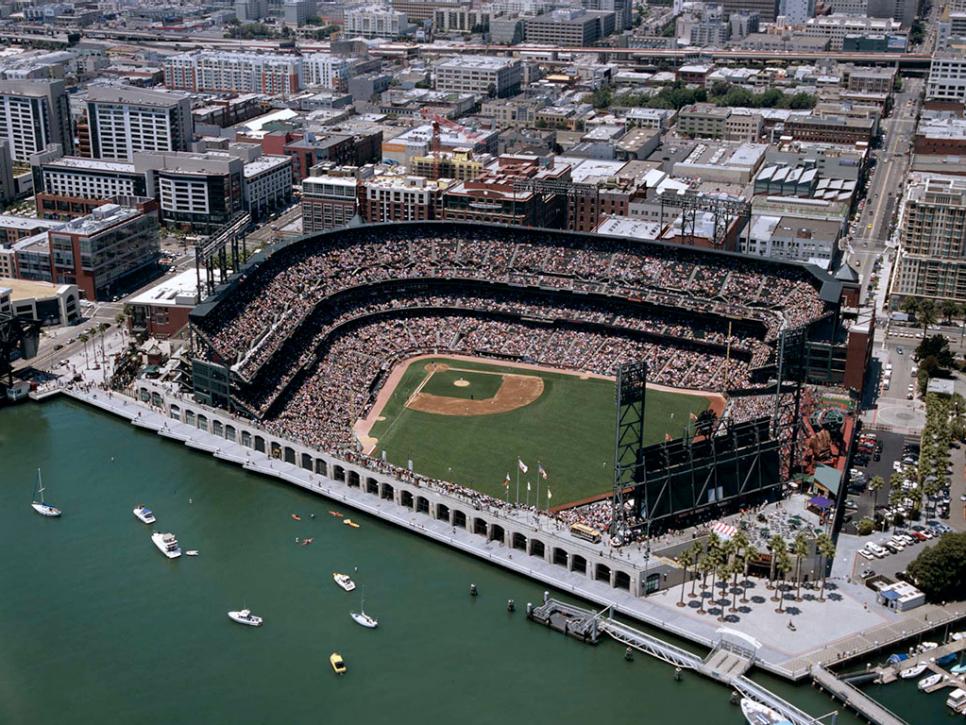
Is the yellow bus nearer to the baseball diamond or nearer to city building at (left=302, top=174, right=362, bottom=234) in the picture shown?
the baseball diamond

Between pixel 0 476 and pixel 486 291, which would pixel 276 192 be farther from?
pixel 0 476

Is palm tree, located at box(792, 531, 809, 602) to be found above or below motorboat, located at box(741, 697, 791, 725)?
above

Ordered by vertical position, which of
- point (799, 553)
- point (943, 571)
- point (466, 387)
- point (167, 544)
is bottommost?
point (167, 544)

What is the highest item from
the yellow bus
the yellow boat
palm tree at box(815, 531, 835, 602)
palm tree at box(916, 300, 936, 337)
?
palm tree at box(916, 300, 936, 337)

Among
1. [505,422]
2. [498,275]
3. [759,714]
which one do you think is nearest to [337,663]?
[759,714]

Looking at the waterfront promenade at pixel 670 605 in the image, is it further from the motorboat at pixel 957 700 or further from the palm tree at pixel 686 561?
the motorboat at pixel 957 700

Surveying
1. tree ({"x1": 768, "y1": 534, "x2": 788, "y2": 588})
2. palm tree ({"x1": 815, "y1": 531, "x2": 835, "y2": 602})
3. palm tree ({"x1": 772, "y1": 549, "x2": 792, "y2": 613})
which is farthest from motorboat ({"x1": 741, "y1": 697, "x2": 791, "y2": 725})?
palm tree ({"x1": 815, "y1": 531, "x2": 835, "y2": 602})

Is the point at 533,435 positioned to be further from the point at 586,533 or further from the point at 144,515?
the point at 144,515
